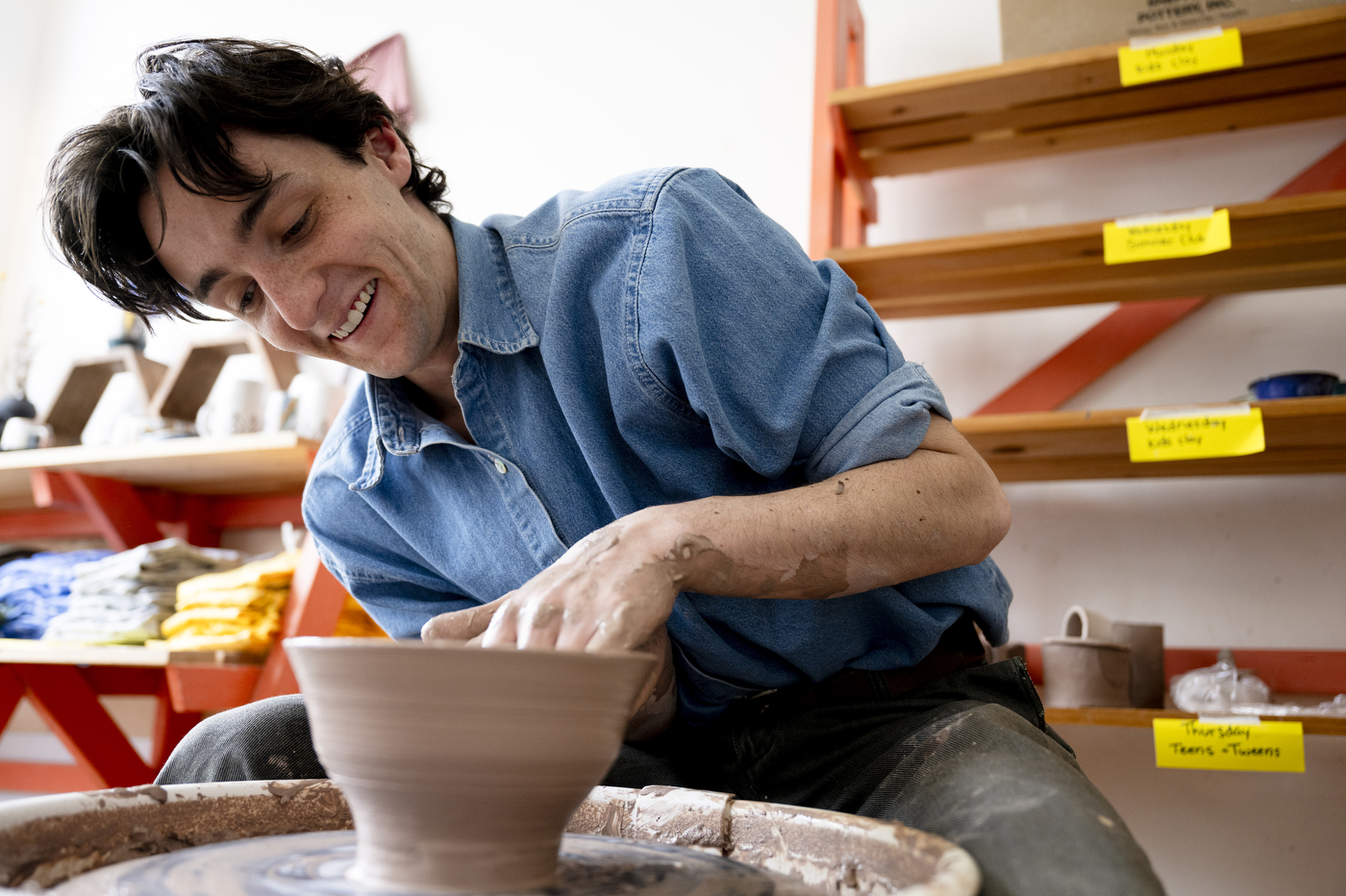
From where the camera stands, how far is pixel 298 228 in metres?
1.00

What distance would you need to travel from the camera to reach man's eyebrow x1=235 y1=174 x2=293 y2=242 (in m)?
0.97

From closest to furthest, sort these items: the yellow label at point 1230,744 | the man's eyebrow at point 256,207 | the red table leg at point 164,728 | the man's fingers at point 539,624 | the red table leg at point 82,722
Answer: the man's fingers at point 539,624 → the man's eyebrow at point 256,207 → the yellow label at point 1230,744 → the red table leg at point 82,722 → the red table leg at point 164,728

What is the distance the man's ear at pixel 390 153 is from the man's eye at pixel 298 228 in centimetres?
15

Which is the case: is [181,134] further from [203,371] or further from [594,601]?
[203,371]

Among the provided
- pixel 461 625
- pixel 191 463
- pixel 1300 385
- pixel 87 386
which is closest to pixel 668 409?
pixel 461 625

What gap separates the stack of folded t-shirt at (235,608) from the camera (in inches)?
80.7

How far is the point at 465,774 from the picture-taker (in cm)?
56

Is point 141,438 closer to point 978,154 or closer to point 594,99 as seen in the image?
point 594,99

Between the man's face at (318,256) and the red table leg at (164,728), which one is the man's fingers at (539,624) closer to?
the man's face at (318,256)

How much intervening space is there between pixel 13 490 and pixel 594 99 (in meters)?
1.92

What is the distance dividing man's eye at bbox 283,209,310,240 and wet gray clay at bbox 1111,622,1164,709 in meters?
1.40

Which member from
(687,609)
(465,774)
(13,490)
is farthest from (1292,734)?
(13,490)

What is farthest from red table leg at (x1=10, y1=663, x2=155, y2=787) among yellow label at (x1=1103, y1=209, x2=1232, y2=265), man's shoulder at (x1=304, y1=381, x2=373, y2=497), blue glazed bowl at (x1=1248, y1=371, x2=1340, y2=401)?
blue glazed bowl at (x1=1248, y1=371, x2=1340, y2=401)

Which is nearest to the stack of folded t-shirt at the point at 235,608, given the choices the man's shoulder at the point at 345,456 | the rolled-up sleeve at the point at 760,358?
the man's shoulder at the point at 345,456
